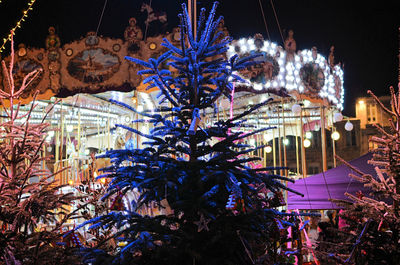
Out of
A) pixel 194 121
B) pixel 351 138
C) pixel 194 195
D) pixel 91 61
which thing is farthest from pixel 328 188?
pixel 351 138

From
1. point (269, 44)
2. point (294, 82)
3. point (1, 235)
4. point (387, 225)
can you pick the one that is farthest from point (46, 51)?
point (387, 225)

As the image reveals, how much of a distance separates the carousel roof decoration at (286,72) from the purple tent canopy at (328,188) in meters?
3.84

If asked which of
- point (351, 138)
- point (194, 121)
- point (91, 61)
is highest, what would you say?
point (91, 61)

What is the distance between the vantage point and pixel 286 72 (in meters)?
12.1

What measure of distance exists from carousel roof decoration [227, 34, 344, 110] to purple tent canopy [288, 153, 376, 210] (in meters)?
3.84

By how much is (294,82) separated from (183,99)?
369 inches

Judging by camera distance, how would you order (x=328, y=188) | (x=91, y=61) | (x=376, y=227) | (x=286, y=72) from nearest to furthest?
(x=376, y=227) → (x=328, y=188) → (x=91, y=61) → (x=286, y=72)

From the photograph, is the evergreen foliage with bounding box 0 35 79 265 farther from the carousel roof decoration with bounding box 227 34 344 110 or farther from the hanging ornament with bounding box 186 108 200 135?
the carousel roof decoration with bounding box 227 34 344 110

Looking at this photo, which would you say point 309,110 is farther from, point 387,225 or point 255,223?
point 255,223

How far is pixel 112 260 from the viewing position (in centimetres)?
286

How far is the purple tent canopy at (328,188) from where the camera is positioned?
7.36m

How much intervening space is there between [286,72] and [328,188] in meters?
5.29

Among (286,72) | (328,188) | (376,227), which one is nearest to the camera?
(376,227)

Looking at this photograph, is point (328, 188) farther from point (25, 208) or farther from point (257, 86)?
point (25, 208)
